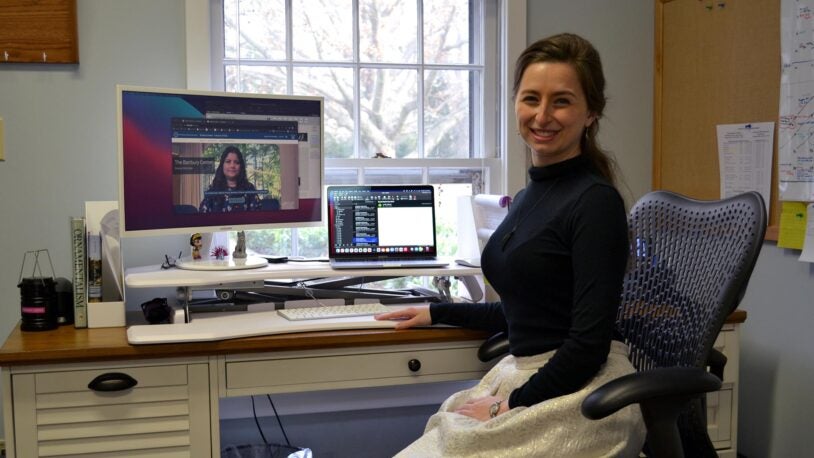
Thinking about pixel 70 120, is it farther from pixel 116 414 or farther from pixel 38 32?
pixel 116 414

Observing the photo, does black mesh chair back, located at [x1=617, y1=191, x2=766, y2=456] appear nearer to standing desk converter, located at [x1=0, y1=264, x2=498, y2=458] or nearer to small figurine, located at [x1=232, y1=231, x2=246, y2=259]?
standing desk converter, located at [x1=0, y1=264, x2=498, y2=458]

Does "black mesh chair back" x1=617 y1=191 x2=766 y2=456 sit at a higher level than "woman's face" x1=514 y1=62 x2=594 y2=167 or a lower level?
lower

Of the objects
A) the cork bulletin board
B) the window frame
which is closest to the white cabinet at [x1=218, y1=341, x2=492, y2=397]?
the window frame

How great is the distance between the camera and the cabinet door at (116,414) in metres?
1.78

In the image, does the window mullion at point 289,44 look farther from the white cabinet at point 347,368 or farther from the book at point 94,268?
the white cabinet at point 347,368

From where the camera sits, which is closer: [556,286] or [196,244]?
[556,286]

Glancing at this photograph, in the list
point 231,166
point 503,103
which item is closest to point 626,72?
point 503,103

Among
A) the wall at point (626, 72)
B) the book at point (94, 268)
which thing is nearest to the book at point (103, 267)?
the book at point (94, 268)

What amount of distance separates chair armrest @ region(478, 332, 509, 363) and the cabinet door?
679 millimetres

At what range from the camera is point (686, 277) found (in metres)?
1.57

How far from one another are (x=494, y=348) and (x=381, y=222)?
1.99ft

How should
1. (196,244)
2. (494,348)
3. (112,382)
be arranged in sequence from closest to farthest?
(112,382) → (494,348) → (196,244)

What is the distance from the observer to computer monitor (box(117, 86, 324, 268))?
2.03 m

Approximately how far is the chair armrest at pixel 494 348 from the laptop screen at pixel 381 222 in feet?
1.54
